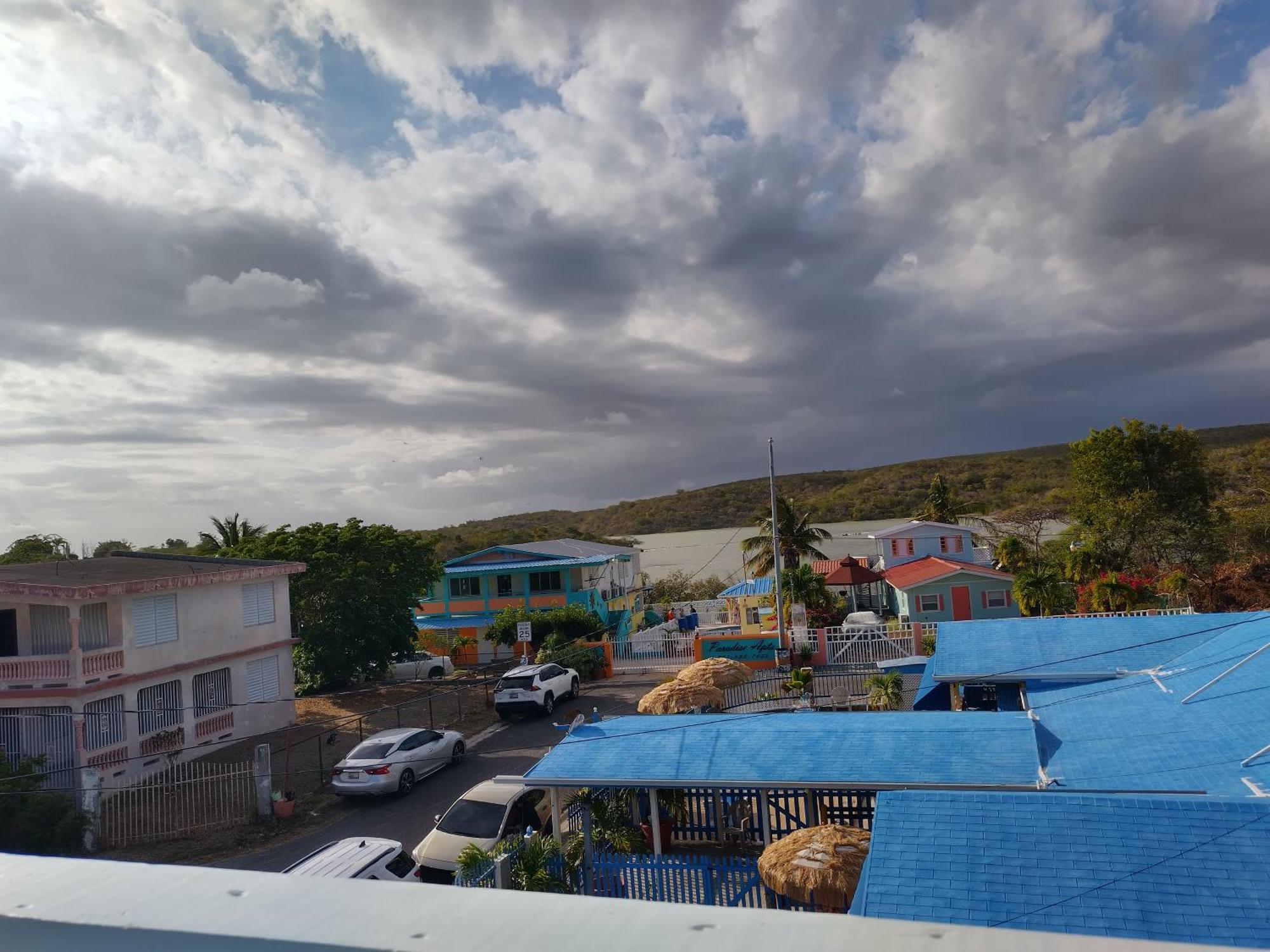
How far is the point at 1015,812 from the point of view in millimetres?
7812

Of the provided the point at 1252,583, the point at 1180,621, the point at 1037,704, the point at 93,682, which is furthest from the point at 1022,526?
the point at 93,682

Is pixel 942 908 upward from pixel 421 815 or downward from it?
upward

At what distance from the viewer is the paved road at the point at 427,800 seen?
16062 millimetres

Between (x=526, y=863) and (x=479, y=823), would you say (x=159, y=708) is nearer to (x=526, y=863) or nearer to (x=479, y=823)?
(x=479, y=823)

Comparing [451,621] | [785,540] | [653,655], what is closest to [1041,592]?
[653,655]

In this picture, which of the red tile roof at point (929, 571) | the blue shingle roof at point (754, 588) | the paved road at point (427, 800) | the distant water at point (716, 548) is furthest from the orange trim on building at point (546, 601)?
the distant water at point (716, 548)

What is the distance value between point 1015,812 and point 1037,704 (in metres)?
7.76

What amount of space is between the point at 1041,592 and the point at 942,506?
95.9 ft

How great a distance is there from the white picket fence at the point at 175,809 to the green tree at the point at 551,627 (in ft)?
56.2

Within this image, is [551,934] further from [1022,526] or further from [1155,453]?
[1022,526]

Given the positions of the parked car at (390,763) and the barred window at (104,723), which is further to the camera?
the barred window at (104,723)

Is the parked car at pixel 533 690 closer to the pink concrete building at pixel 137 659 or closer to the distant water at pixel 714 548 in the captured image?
the pink concrete building at pixel 137 659

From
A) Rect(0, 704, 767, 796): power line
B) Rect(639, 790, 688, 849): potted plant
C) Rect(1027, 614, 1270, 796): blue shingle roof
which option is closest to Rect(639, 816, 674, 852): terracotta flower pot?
Rect(639, 790, 688, 849): potted plant

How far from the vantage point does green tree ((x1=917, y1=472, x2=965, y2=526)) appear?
59.2 metres
